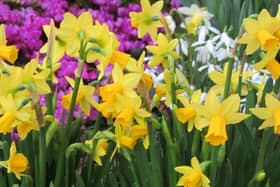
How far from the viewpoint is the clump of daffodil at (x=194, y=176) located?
1.54 m

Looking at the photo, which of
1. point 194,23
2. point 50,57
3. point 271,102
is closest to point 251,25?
point 271,102

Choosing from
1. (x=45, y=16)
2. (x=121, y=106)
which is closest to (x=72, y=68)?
(x=45, y=16)

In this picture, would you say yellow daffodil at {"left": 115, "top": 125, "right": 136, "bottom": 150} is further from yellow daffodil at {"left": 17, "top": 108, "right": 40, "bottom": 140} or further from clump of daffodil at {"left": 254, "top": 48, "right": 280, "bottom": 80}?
clump of daffodil at {"left": 254, "top": 48, "right": 280, "bottom": 80}

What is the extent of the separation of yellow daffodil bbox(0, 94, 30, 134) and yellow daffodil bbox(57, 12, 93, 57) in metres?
0.20

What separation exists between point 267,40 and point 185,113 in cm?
28

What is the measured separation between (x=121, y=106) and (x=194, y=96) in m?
0.22

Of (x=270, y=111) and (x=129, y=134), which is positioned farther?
(x=129, y=134)

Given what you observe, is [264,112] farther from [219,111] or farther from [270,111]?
[219,111]

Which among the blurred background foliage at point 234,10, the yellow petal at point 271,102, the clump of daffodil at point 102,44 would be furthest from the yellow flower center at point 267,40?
the blurred background foliage at point 234,10

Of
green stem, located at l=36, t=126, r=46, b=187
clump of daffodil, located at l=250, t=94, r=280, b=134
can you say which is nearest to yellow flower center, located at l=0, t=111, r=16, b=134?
green stem, located at l=36, t=126, r=46, b=187

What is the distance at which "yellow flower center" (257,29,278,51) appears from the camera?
147cm

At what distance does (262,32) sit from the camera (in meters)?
1.50

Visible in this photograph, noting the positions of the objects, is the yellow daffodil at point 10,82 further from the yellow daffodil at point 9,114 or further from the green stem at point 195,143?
the green stem at point 195,143

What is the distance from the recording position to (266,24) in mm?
1505
